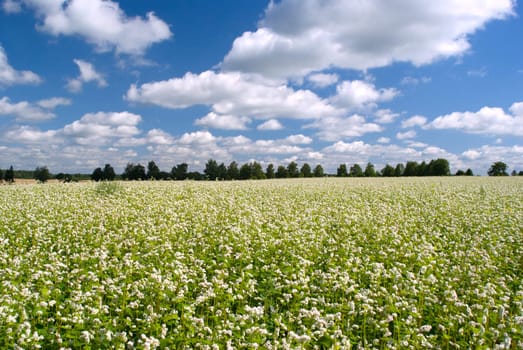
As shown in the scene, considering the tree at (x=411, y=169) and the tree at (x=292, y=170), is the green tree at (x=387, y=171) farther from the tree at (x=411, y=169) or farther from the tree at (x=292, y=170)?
the tree at (x=292, y=170)

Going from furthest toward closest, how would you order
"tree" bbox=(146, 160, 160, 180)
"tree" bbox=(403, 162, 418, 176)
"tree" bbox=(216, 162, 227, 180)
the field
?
"tree" bbox=(403, 162, 418, 176), "tree" bbox=(216, 162, 227, 180), "tree" bbox=(146, 160, 160, 180), the field

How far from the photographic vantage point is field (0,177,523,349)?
17.3 ft

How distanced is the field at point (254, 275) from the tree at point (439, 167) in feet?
254

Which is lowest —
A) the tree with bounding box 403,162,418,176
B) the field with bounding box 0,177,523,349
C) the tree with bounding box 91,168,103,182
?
the field with bounding box 0,177,523,349

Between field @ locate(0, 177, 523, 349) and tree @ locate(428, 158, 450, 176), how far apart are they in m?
77.5

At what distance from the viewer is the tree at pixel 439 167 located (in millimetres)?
88625

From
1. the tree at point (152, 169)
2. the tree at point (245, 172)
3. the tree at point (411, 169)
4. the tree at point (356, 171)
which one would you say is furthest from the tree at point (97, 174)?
the tree at point (411, 169)

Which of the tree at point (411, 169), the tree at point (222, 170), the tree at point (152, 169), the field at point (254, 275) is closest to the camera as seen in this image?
the field at point (254, 275)

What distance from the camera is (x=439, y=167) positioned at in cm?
9012

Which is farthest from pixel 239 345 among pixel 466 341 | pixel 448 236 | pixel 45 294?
pixel 448 236

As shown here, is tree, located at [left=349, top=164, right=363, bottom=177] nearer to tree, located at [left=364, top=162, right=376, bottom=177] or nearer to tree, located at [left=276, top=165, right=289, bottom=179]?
tree, located at [left=364, top=162, right=376, bottom=177]

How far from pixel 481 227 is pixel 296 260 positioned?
848 centimetres

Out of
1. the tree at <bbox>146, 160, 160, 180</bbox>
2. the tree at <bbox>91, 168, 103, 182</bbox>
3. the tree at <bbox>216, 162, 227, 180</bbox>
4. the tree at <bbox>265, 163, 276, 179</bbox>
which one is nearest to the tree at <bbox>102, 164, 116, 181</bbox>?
the tree at <bbox>91, 168, 103, 182</bbox>

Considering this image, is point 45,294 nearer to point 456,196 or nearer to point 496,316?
point 496,316
